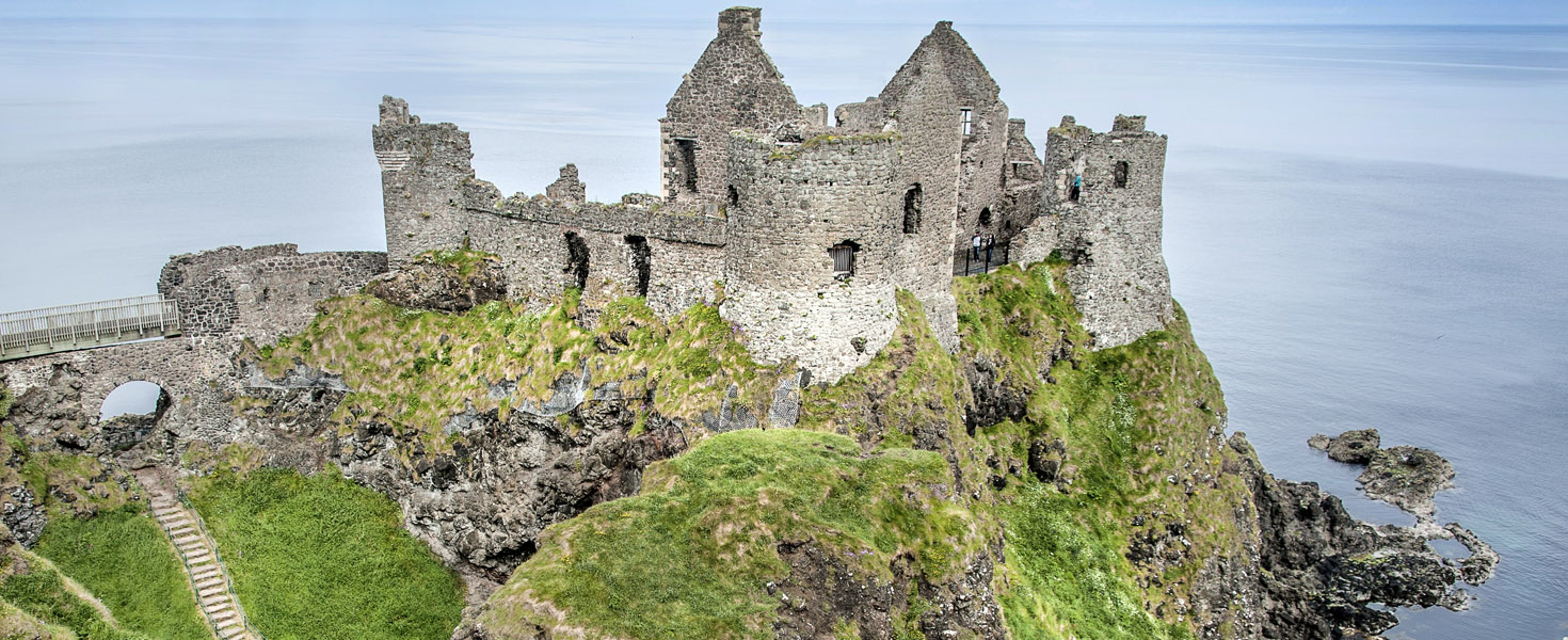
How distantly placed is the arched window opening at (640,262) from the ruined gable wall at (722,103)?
7.12 feet

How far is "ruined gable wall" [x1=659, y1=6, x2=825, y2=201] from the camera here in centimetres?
3194

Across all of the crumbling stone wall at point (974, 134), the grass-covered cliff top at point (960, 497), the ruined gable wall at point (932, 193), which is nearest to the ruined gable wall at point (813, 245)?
the grass-covered cliff top at point (960, 497)

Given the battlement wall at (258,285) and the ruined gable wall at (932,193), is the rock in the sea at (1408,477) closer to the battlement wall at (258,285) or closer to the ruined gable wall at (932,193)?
the ruined gable wall at (932,193)

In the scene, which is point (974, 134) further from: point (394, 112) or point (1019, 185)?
point (394, 112)

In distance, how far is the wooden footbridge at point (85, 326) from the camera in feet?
103

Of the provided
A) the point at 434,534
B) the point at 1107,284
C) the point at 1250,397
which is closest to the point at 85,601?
the point at 434,534

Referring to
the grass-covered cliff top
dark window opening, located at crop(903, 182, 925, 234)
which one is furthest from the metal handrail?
dark window opening, located at crop(903, 182, 925, 234)

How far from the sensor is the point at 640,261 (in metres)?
31.9

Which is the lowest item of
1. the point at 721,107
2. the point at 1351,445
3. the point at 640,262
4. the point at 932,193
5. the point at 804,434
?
the point at 1351,445

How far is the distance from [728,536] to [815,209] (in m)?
9.78

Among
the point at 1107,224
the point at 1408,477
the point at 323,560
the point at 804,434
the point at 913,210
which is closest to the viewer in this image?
the point at 804,434

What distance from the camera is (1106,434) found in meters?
35.0

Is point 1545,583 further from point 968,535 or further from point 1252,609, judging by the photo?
point 968,535

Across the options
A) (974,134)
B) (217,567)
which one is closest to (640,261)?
(974,134)
